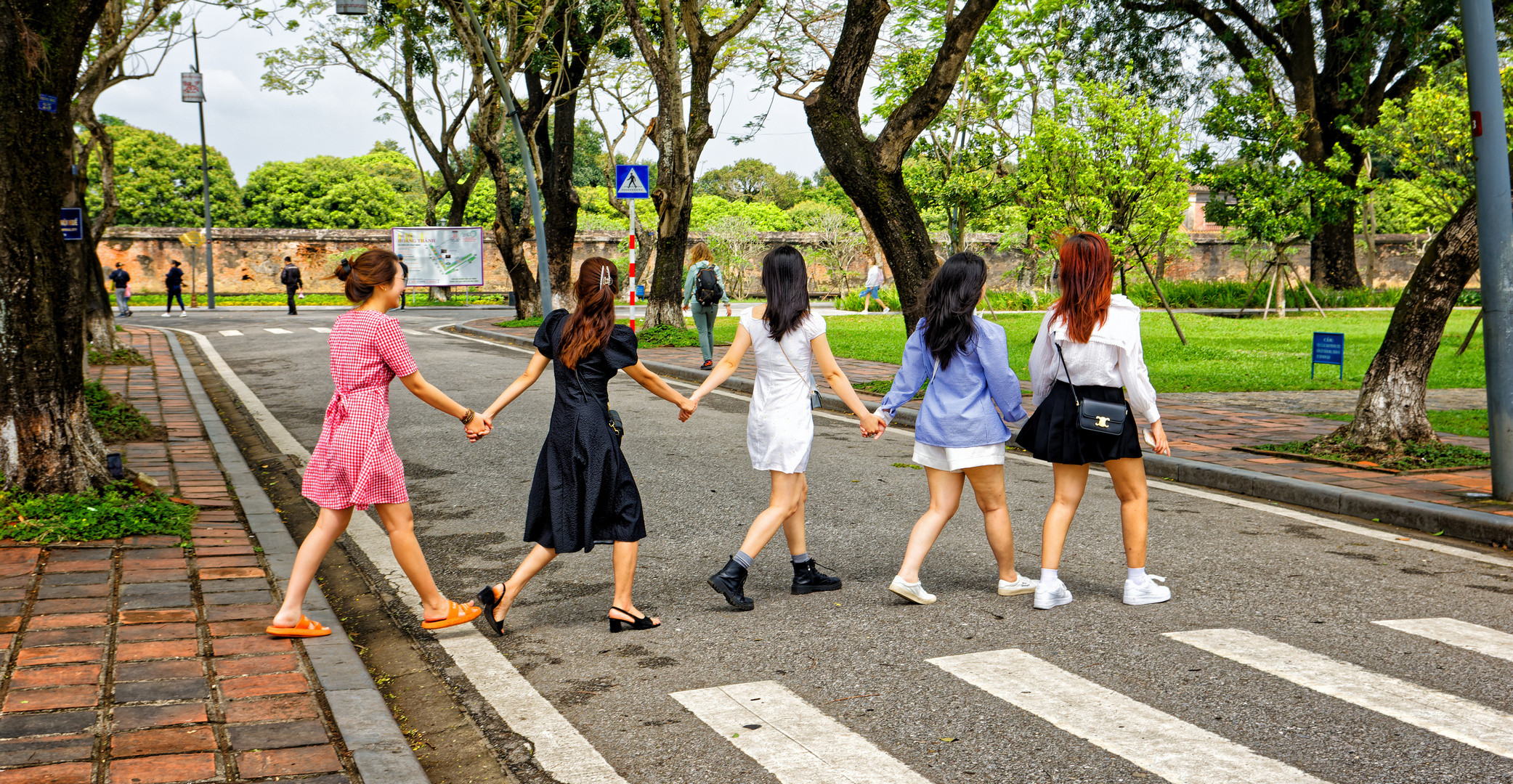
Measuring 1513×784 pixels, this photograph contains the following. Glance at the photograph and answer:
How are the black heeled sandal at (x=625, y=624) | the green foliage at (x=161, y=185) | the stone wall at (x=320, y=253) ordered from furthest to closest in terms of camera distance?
the green foliage at (x=161, y=185), the stone wall at (x=320, y=253), the black heeled sandal at (x=625, y=624)

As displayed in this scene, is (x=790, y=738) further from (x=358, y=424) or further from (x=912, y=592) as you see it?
(x=358, y=424)

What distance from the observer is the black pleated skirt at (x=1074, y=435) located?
5.04 metres

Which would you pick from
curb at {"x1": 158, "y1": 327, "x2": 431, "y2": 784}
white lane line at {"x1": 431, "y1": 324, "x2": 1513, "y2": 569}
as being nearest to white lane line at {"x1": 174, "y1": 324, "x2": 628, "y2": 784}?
curb at {"x1": 158, "y1": 327, "x2": 431, "y2": 784}

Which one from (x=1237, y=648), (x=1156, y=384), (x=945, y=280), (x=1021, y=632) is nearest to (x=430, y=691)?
(x=1021, y=632)

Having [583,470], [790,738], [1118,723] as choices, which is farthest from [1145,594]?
[583,470]

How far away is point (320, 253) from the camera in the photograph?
42.8 meters

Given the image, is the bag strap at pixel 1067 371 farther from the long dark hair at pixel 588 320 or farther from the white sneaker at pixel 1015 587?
the long dark hair at pixel 588 320

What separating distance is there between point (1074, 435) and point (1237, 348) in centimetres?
1476

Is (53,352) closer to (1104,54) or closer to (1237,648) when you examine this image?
(1237,648)

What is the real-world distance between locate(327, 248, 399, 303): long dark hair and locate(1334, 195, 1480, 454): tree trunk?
22.7ft

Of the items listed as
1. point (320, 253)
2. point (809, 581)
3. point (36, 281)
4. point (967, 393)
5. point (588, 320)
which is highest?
point (320, 253)

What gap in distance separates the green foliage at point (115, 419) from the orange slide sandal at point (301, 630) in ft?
18.0

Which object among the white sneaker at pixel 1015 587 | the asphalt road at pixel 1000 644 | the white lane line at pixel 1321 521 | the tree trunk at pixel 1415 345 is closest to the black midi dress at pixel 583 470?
the asphalt road at pixel 1000 644

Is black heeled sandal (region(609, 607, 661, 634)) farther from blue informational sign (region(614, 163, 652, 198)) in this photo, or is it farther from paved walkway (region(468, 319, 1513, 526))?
blue informational sign (region(614, 163, 652, 198))
